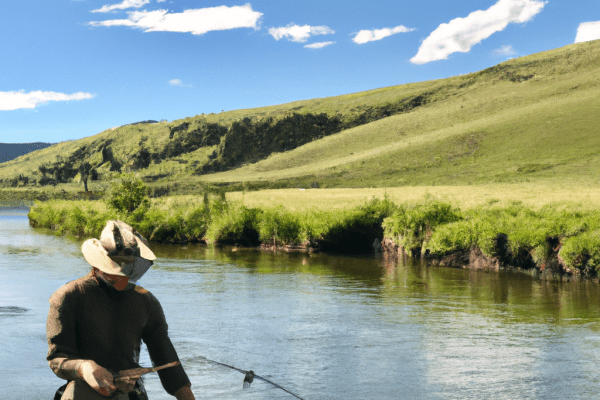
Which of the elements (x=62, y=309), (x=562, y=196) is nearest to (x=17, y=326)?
(x=62, y=309)

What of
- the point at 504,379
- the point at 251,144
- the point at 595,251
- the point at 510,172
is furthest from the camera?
the point at 251,144

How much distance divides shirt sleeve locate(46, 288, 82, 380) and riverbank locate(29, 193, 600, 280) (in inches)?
1085

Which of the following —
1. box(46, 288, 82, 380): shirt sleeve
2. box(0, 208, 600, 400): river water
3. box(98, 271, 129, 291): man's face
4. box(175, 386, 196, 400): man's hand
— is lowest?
box(0, 208, 600, 400): river water

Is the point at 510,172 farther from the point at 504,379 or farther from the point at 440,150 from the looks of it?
the point at 504,379

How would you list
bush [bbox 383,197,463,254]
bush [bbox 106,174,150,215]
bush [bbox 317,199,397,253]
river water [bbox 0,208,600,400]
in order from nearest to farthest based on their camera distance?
river water [bbox 0,208,600,400] → bush [bbox 383,197,463,254] → bush [bbox 317,199,397,253] → bush [bbox 106,174,150,215]

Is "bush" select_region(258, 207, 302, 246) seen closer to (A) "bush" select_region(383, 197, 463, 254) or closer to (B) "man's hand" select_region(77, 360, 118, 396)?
(A) "bush" select_region(383, 197, 463, 254)

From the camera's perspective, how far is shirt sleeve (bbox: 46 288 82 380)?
12.2ft

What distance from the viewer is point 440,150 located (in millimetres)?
109625

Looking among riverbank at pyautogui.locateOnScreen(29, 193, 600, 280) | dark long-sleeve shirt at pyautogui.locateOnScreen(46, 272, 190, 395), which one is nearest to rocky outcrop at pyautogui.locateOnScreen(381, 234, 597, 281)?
riverbank at pyautogui.locateOnScreen(29, 193, 600, 280)

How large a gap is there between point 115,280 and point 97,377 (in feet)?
2.00

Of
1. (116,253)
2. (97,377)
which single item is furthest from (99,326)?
(116,253)

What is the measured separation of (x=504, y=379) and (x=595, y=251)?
17.0 metres

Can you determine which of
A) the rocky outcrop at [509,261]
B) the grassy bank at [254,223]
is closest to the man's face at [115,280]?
the rocky outcrop at [509,261]

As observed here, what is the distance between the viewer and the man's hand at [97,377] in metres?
3.52
